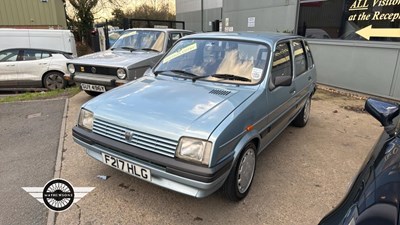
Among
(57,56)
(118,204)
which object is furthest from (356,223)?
(57,56)

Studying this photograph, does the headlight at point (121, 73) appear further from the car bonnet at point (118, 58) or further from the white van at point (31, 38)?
the white van at point (31, 38)

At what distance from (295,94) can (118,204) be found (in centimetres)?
288

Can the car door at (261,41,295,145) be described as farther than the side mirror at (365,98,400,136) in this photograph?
Yes

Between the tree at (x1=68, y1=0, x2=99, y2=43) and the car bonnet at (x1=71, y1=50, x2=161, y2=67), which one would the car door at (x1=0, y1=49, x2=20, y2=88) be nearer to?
the car bonnet at (x1=71, y1=50, x2=161, y2=67)

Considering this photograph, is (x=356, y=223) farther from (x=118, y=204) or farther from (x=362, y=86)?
(x=362, y=86)

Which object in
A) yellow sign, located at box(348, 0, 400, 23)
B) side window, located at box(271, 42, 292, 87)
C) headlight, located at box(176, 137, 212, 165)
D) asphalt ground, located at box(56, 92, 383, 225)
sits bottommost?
asphalt ground, located at box(56, 92, 383, 225)

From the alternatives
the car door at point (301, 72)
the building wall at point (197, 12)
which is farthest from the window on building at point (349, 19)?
the building wall at point (197, 12)

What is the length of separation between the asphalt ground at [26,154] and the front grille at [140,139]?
0.96 metres

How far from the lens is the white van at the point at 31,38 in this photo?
12656 mm

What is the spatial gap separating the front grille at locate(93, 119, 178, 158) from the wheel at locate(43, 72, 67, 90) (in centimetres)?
701

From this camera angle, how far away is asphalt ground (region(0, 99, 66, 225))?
274cm

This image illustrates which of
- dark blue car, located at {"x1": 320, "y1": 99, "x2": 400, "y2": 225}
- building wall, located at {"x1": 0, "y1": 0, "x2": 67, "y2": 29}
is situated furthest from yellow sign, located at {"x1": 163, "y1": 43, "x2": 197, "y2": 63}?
building wall, located at {"x1": 0, "y1": 0, "x2": 67, "y2": 29}

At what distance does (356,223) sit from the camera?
131 cm

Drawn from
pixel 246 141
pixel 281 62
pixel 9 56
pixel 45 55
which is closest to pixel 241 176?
pixel 246 141
